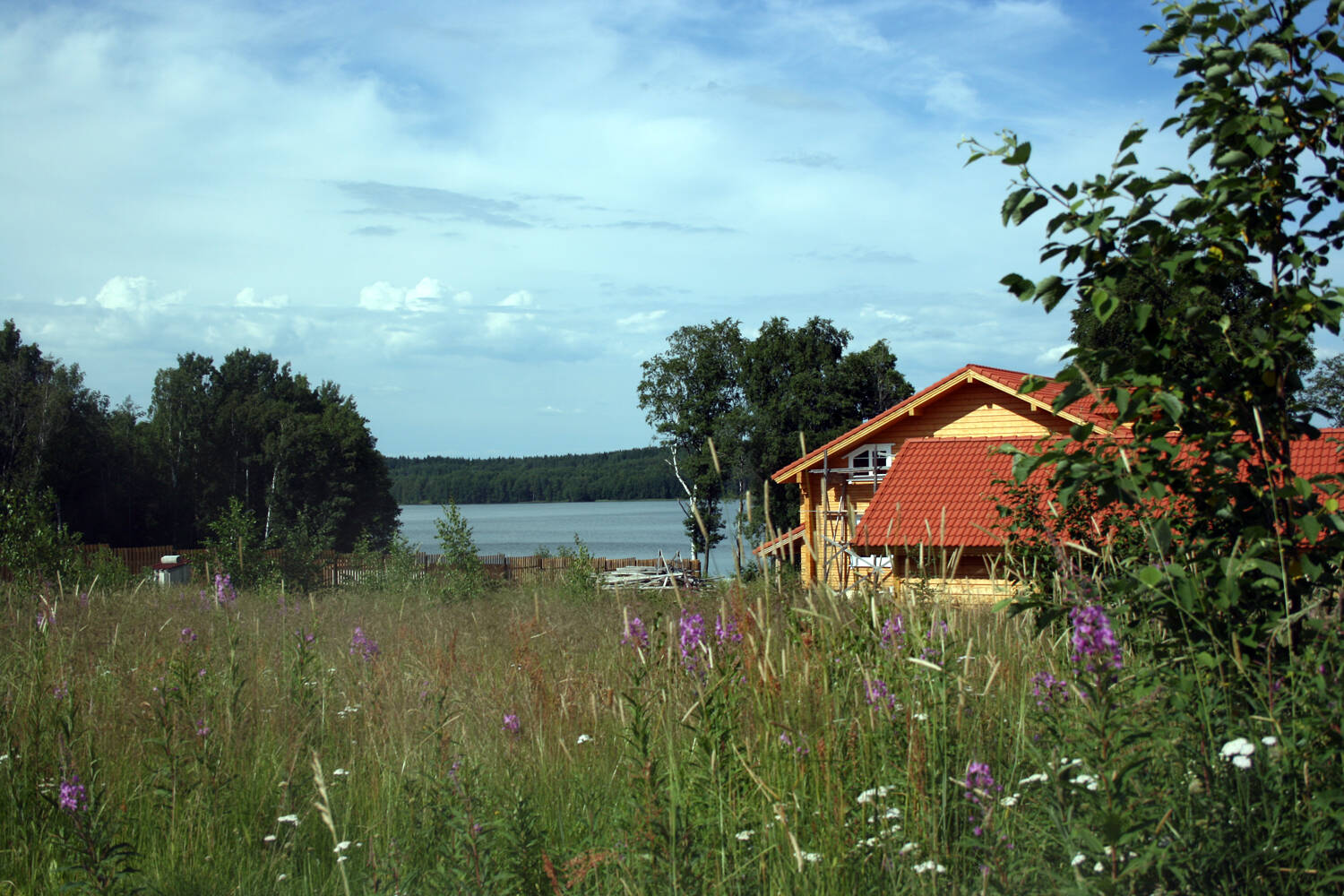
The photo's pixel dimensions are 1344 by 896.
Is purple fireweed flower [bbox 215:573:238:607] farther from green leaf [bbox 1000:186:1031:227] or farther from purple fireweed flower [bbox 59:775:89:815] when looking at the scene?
green leaf [bbox 1000:186:1031:227]

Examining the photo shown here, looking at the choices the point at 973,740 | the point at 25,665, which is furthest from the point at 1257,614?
the point at 25,665

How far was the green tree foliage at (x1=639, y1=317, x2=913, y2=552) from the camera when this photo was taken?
42.8 meters

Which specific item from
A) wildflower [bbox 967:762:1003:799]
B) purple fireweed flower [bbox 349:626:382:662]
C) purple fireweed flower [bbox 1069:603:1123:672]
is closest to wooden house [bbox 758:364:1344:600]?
purple fireweed flower [bbox 349:626:382:662]

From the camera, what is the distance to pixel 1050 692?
8.19 ft

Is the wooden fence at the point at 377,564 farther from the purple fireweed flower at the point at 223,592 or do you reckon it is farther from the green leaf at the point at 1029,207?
the purple fireweed flower at the point at 223,592

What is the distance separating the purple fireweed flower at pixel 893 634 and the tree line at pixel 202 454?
48.2 meters

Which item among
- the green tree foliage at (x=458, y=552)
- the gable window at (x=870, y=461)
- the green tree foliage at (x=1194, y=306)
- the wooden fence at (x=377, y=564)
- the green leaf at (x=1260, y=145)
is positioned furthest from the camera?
the gable window at (x=870, y=461)

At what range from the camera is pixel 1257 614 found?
257 cm

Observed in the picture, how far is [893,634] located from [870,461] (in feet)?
78.7

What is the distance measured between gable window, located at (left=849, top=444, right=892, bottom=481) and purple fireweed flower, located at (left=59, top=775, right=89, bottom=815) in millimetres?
24489

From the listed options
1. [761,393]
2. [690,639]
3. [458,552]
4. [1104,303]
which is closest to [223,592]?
[690,639]

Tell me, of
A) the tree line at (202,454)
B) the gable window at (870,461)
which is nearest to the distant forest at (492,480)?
the tree line at (202,454)

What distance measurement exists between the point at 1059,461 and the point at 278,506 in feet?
184

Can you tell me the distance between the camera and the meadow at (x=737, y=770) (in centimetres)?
206
